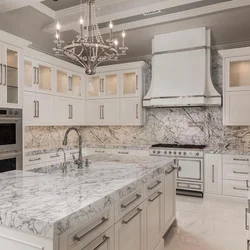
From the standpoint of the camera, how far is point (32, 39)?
4.15 meters

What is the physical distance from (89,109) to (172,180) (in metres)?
3.24

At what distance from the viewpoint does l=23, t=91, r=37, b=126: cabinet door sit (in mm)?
4023

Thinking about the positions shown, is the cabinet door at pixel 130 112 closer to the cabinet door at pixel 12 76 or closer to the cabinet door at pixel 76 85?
the cabinet door at pixel 76 85

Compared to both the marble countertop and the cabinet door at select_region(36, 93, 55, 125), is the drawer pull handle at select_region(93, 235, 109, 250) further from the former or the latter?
the cabinet door at select_region(36, 93, 55, 125)

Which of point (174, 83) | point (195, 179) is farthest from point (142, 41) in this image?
point (195, 179)

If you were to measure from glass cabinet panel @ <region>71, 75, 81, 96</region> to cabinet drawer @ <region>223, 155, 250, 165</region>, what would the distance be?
341 cm

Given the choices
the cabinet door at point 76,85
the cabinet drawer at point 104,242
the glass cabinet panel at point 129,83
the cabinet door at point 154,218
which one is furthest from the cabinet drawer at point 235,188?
the cabinet door at point 76,85

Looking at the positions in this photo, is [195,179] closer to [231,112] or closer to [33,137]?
[231,112]

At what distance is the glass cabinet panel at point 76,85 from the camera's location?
17.4 feet

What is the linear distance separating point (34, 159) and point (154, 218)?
8.13 feet

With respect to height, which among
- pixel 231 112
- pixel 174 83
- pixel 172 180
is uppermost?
pixel 174 83

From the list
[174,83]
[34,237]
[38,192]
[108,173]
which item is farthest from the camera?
[174,83]

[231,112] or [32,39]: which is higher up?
[32,39]

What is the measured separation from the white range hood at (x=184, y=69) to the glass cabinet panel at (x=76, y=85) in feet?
6.11
